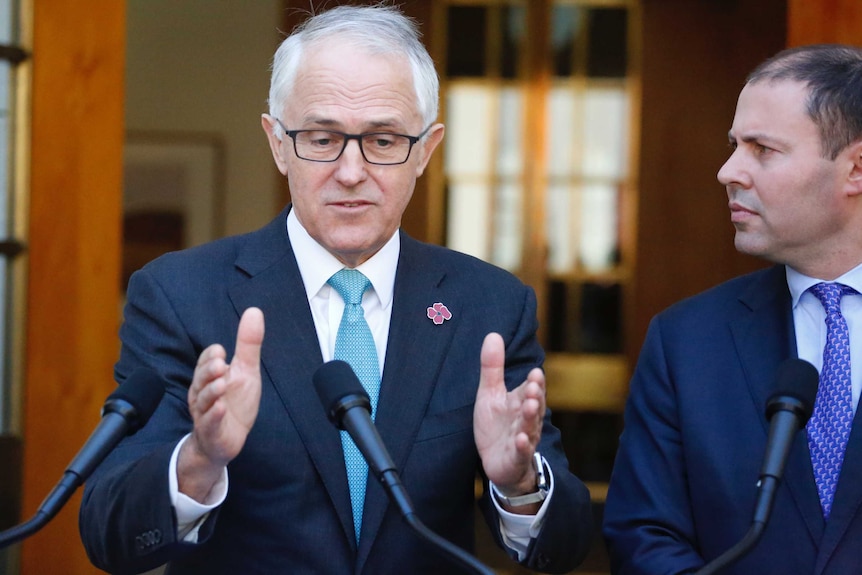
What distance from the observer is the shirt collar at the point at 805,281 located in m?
2.00

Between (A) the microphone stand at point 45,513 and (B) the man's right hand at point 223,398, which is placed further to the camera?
(B) the man's right hand at point 223,398

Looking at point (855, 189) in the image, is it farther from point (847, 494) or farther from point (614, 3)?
point (614, 3)

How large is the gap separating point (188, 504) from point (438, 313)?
1.88 feet

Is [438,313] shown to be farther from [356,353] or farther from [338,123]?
[338,123]

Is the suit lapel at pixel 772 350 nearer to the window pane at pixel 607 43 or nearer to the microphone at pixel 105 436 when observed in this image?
the microphone at pixel 105 436

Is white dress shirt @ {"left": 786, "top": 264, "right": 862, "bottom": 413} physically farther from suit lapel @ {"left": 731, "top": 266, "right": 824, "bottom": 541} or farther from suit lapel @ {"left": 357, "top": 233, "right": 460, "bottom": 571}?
suit lapel @ {"left": 357, "top": 233, "right": 460, "bottom": 571}

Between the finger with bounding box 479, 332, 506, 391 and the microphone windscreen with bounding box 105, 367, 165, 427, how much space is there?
46cm

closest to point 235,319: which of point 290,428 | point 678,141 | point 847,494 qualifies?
point 290,428

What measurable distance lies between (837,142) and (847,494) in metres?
0.59

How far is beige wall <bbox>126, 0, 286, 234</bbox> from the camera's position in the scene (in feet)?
21.7

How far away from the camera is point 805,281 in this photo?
204 centimetres

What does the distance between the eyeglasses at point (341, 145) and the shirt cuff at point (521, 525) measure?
1.80ft

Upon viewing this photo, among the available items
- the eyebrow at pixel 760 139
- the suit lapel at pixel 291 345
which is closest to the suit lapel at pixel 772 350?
the eyebrow at pixel 760 139

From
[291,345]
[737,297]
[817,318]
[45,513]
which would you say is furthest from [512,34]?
[45,513]
